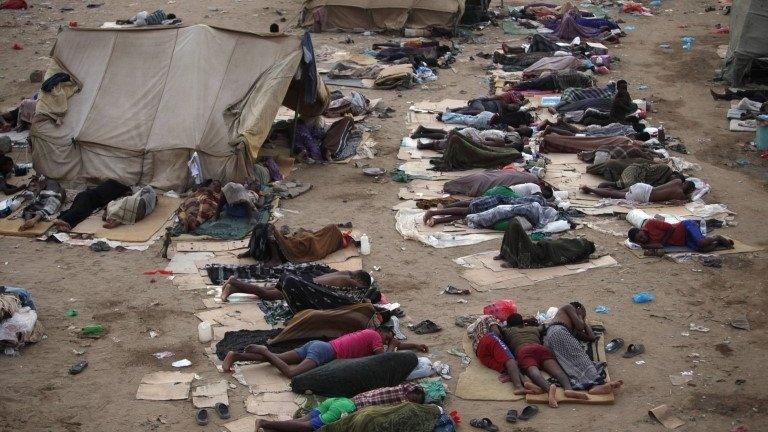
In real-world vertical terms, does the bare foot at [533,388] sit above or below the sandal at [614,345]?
above

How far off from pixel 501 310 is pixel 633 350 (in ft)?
3.87

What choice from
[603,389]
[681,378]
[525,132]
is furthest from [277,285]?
[525,132]

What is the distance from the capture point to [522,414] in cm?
753

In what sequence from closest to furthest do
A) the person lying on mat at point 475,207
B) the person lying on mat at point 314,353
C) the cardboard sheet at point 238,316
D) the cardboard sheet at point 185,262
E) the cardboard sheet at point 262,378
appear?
the cardboard sheet at point 262,378 → the person lying on mat at point 314,353 → the cardboard sheet at point 238,316 → the cardboard sheet at point 185,262 → the person lying on mat at point 475,207

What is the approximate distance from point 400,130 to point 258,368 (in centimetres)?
759

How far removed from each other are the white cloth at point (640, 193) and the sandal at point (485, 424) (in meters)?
5.41

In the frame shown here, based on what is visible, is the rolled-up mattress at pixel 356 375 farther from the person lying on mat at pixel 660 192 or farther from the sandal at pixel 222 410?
the person lying on mat at pixel 660 192

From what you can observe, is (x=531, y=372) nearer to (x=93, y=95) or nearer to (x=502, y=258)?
(x=502, y=258)

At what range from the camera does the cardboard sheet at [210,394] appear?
769cm

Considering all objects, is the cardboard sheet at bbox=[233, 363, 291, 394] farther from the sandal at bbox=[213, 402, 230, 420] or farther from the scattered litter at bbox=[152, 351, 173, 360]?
the scattered litter at bbox=[152, 351, 173, 360]

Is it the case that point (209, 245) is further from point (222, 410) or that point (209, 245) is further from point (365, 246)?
point (222, 410)

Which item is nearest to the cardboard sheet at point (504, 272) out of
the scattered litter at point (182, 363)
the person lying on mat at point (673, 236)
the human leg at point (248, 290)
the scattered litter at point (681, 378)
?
the person lying on mat at point (673, 236)

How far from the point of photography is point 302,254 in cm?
1056

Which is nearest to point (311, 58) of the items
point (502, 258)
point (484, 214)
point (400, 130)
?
point (400, 130)
